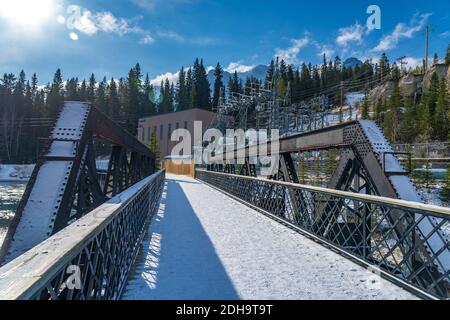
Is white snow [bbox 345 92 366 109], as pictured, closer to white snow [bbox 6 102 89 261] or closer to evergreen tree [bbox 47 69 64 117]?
evergreen tree [bbox 47 69 64 117]

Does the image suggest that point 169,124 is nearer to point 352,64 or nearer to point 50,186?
Result: point 50,186

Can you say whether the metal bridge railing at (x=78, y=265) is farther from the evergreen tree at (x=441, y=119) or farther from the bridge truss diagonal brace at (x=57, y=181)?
the evergreen tree at (x=441, y=119)

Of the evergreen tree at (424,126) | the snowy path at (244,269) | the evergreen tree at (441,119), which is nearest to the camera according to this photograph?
the snowy path at (244,269)

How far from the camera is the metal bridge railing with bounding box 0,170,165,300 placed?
66.7 inches

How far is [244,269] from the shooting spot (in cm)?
451

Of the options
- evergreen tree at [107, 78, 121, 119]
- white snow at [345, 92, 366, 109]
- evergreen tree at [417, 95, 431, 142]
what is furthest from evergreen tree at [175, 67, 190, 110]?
evergreen tree at [417, 95, 431, 142]

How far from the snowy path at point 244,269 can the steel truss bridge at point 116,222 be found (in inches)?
10.8

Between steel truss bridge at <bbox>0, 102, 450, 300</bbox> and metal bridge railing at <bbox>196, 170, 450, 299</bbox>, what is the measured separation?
0.06 feet

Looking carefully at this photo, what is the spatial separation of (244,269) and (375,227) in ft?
7.12

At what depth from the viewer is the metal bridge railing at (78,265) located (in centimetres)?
169

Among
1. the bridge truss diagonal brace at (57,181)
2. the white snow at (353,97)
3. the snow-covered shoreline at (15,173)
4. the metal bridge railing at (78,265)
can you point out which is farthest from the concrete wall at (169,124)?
the metal bridge railing at (78,265)

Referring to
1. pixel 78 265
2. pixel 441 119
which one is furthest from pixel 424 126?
pixel 78 265
